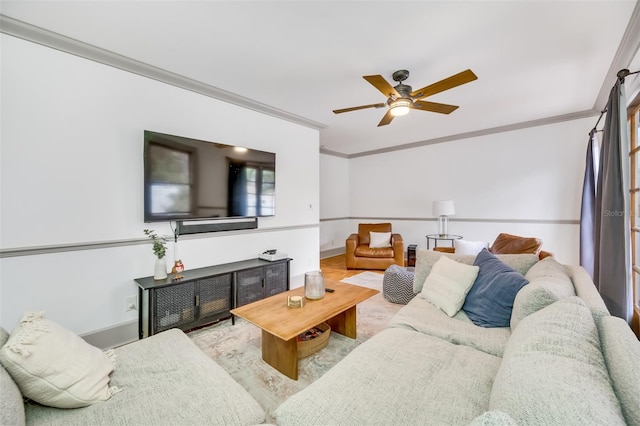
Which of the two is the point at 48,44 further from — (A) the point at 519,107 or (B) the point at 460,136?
(B) the point at 460,136

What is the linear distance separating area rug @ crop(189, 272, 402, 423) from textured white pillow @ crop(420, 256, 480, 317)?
2.35 ft

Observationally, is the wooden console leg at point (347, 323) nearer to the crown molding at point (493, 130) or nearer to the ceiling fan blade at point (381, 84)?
the ceiling fan blade at point (381, 84)

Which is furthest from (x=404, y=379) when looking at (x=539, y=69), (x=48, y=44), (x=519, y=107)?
→ (x=519, y=107)

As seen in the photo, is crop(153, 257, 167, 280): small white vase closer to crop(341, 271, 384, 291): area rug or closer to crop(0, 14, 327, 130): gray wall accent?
crop(0, 14, 327, 130): gray wall accent

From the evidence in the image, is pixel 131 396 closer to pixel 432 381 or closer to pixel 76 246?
pixel 432 381

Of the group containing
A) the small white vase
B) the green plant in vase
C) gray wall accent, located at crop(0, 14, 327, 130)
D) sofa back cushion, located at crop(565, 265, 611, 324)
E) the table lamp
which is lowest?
the small white vase

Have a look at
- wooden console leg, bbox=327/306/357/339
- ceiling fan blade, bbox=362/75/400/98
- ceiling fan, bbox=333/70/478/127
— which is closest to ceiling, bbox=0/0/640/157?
ceiling fan, bbox=333/70/478/127

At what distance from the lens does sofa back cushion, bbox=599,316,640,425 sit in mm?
652

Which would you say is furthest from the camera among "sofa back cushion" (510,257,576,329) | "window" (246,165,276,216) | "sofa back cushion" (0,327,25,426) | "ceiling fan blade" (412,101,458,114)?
"window" (246,165,276,216)

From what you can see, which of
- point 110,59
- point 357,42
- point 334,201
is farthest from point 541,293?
point 334,201

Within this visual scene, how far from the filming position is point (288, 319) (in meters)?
1.79

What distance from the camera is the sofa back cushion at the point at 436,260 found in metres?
2.09

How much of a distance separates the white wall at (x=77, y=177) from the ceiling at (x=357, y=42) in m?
0.31

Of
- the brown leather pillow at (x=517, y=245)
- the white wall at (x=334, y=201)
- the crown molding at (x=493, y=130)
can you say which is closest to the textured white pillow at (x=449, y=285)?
the brown leather pillow at (x=517, y=245)
